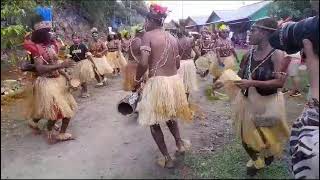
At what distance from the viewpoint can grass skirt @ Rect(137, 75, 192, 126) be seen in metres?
4.64

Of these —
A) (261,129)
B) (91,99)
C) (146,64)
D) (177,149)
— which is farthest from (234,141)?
(91,99)

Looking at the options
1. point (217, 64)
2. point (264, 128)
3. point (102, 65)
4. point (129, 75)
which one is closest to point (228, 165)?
point (264, 128)

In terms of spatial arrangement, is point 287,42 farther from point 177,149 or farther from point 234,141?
point 234,141

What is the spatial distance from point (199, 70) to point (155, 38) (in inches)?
365

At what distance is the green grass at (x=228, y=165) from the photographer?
4323mm

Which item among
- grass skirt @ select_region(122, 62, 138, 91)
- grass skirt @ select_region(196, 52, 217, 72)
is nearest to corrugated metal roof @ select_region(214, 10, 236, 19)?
grass skirt @ select_region(196, 52, 217, 72)

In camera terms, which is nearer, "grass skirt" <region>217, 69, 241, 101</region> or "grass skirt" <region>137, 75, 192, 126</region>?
"grass skirt" <region>217, 69, 241, 101</region>

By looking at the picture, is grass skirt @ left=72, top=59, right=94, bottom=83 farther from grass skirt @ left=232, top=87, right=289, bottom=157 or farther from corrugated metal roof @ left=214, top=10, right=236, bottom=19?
corrugated metal roof @ left=214, top=10, right=236, bottom=19

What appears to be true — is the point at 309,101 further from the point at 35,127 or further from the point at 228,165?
the point at 35,127

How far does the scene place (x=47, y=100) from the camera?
5930 millimetres

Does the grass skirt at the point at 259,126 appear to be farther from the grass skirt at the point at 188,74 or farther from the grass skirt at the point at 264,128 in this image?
the grass skirt at the point at 188,74

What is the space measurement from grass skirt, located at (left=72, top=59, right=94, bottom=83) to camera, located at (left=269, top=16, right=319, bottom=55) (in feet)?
27.2

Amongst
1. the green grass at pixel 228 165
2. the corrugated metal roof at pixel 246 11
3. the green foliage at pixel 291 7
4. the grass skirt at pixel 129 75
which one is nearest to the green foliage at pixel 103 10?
the green foliage at pixel 291 7

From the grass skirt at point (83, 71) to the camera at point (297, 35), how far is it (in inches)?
327
